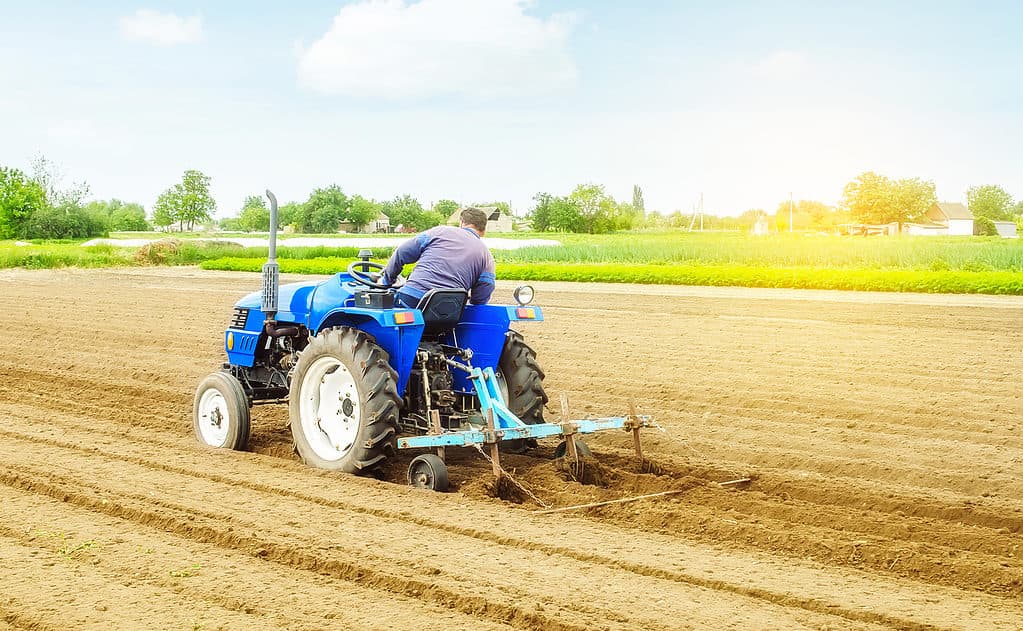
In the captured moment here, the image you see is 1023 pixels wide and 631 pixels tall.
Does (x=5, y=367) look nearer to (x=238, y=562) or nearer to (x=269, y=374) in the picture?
(x=269, y=374)

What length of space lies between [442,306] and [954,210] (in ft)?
281

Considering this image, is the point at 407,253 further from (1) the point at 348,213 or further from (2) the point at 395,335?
(1) the point at 348,213

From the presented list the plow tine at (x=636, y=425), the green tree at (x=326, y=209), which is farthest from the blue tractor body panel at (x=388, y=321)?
the green tree at (x=326, y=209)

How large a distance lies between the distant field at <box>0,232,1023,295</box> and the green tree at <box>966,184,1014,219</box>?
213ft

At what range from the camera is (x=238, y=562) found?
4801 millimetres

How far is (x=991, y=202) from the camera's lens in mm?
95500

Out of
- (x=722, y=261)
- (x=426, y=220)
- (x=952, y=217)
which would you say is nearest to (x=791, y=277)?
(x=722, y=261)

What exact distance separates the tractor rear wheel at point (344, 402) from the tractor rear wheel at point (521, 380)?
962mm

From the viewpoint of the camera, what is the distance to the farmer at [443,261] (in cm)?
642

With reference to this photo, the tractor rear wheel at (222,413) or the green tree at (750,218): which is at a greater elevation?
the green tree at (750,218)

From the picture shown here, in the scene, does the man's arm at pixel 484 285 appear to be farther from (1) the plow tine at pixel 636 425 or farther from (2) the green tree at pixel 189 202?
(2) the green tree at pixel 189 202

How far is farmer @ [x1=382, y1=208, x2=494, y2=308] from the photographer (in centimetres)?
642

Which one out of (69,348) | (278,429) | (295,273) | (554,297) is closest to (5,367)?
(69,348)

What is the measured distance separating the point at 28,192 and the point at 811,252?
51.2 m
